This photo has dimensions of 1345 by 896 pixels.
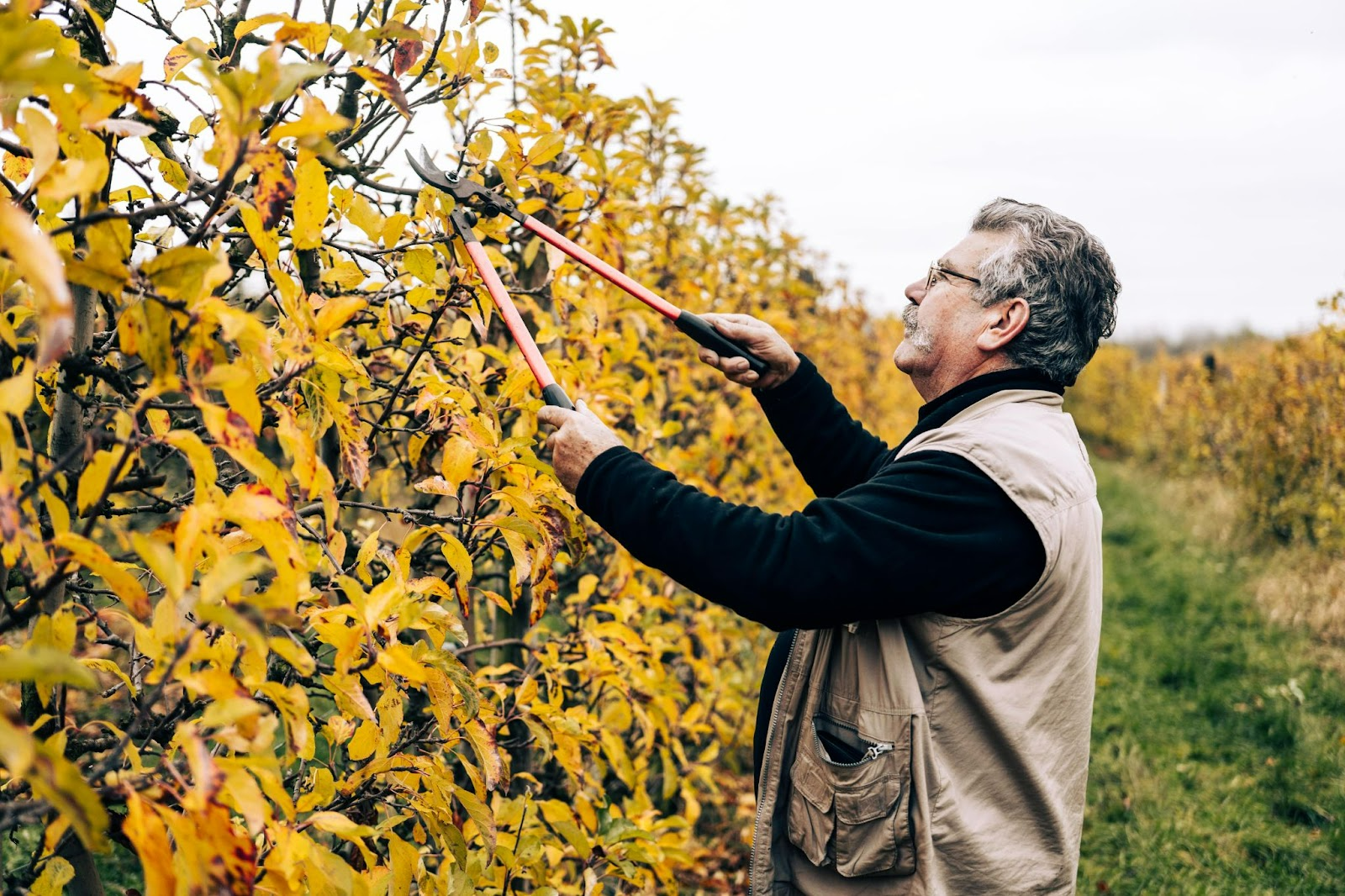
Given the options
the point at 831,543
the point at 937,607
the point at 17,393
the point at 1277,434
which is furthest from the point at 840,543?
the point at 1277,434

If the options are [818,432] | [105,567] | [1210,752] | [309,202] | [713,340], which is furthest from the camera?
[1210,752]

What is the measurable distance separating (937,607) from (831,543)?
0.24m

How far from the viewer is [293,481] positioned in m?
1.99

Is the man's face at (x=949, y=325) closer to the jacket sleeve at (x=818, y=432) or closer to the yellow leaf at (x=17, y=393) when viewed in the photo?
the jacket sleeve at (x=818, y=432)

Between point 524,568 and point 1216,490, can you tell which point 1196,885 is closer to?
point 524,568

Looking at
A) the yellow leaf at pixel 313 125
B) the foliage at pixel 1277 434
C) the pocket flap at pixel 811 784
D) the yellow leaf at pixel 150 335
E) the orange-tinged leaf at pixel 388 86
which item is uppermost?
the foliage at pixel 1277 434

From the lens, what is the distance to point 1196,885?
3828mm

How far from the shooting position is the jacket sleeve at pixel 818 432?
240 cm

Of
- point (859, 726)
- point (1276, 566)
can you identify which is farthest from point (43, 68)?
point (1276, 566)

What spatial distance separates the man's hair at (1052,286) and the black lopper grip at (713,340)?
53cm

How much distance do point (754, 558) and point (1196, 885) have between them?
130 inches

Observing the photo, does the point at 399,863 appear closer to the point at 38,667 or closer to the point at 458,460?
the point at 458,460

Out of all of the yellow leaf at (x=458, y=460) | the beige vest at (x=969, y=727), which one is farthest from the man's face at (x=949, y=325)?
the yellow leaf at (x=458, y=460)

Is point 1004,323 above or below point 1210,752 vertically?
above
